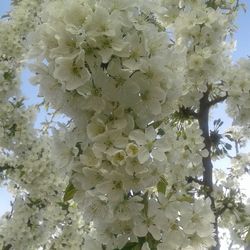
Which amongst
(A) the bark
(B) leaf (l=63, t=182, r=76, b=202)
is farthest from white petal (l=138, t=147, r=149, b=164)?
(A) the bark

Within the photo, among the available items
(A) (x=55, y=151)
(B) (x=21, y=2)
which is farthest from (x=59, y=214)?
(A) (x=55, y=151)

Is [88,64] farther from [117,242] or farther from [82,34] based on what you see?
[117,242]

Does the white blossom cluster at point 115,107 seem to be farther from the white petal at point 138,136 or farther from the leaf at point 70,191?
the leaf at point 70,191

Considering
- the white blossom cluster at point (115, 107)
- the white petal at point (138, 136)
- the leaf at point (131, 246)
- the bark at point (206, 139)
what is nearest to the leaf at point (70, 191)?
the white blossom cluster at point (115, 107)

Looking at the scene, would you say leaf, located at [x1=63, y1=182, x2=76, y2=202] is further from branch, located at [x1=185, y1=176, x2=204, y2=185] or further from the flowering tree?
branch, located at [x1=185, y1=176, x2=204, y2=185]

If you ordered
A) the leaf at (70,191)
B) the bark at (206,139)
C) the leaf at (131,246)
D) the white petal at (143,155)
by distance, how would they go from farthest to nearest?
1. the bark at (206,139)
2. the leaf at (70,191)
3. the leaf at (131,246)
4. the white petal at (143,155)

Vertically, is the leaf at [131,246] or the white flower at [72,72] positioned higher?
the white flower at [72,72]

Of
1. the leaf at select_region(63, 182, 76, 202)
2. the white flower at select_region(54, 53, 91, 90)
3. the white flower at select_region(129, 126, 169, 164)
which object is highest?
the white flower at select_region(54, 53, 91, 90)

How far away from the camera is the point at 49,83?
6.36 feet

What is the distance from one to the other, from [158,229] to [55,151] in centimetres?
58

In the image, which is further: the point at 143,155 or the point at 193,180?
the point at 193,180

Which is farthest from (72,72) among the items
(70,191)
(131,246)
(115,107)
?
(131,246)

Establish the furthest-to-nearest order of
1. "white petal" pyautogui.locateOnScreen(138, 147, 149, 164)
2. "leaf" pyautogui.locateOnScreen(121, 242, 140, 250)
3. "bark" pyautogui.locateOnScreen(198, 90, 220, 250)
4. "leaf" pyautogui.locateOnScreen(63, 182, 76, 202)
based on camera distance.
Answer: "bark" pyautogui.locateOnScreen(198, 90, 220, 250)
"leaf" pyautogui.locateOnScreen(63, 182, 76, 202)
"leaf" pyautogui.locateOnScreen(121, 242, 140, 250)
"white petal" pyautogui.locateOnScreen(138, 147, 149, 164)

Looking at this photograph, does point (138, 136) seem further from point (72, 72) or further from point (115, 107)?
point (72, 72)
